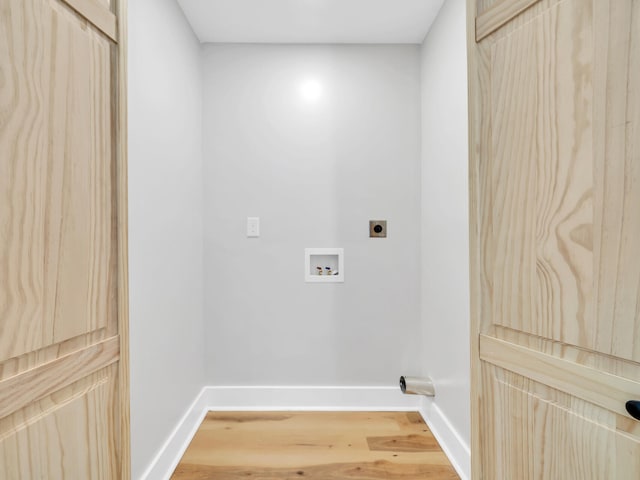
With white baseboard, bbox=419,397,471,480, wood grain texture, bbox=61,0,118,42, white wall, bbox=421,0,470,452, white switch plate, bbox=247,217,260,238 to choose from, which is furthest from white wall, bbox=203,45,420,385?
wood grain texture, bbox=61,0,118,42

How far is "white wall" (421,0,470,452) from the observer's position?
6.35 feet

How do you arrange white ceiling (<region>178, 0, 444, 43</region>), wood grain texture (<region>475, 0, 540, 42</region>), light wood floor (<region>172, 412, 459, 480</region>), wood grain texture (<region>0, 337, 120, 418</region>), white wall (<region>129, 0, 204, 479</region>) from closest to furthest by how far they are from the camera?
wood grain texture (<region>0, 337, 120, 418</region>) → wood grain texture (<region>475, 0, 540, 42</region>) → white wall (<region>129, 0, 204, 479</region>) → light wood floor (<region>172, 412, 459, 480</region>) → white ceiling (<region>178, 0, 444, 43</region>)

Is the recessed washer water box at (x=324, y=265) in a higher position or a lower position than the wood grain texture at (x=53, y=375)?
higher

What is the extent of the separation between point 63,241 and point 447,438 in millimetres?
1960

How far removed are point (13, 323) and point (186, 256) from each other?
1530 mm

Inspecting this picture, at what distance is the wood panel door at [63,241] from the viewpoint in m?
0.76

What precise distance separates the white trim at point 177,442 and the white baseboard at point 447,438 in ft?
4.30

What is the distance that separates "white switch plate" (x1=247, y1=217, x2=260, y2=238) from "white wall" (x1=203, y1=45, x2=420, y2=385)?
36 millimetres

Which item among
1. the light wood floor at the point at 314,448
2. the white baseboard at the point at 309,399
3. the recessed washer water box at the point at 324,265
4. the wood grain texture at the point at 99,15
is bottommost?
the light wood floor at the point at 314,448

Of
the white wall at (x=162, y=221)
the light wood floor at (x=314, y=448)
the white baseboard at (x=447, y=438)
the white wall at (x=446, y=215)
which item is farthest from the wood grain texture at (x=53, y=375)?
the white baseboard at (x=447, y=438)

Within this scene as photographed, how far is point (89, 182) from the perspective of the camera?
3.25ft

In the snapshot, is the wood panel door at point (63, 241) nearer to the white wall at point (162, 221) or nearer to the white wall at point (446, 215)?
the white wall at point (162, 221)

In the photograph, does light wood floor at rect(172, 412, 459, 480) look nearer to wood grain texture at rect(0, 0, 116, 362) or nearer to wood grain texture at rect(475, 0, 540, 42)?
wood grain texture at rect(0, 0, 116, 362)

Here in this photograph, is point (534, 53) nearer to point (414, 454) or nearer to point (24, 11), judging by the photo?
point (24, 11)
